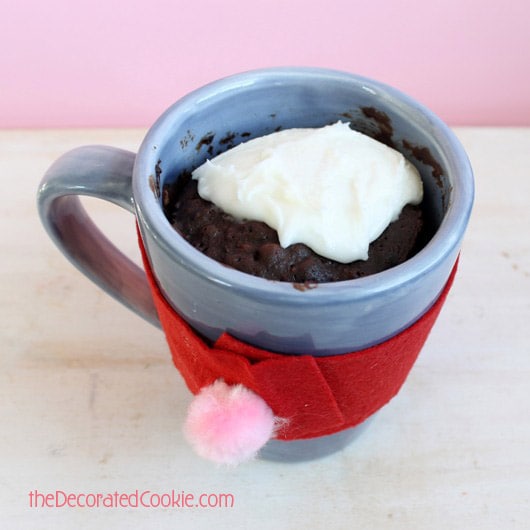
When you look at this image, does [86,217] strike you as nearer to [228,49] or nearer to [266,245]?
[266,245]

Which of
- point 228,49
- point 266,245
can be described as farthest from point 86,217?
point 228,49

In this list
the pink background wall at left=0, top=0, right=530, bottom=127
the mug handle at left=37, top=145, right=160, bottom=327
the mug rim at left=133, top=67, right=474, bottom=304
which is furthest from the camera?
the pink background wall at left=0, top=0, right=530, bottom=127

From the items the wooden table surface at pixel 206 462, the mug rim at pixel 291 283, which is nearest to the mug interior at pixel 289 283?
the mug rim at pixel 291 283

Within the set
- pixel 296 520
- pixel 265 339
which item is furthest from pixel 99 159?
pixel 296 520

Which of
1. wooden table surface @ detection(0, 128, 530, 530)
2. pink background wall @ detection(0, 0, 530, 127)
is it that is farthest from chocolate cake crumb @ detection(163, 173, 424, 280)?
pink background wall @ detection(0, 0, 530, 127)

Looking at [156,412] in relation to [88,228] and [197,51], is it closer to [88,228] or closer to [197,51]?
[88,228]

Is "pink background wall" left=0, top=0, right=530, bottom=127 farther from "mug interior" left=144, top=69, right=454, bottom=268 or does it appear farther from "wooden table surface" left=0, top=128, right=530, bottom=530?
"mug interior" left=144, top=69, right=454, bottom=268
